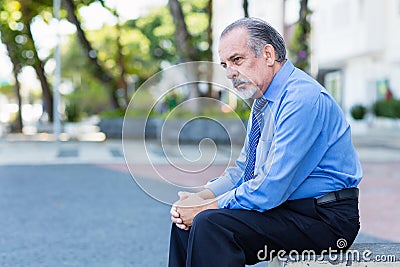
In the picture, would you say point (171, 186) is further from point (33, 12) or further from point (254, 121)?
point (33, 12)

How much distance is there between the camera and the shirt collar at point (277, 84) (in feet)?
10.0

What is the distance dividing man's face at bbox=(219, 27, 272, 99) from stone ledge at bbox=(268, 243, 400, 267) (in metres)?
0.65

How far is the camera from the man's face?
2982 mm

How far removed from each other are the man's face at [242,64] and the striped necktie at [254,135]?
97mm

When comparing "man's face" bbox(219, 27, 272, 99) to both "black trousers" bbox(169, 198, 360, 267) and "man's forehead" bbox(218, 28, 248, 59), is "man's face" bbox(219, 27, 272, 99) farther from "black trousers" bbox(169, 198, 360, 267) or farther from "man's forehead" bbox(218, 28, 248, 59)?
"black trousers" bbox(169, 198, 360, 267)

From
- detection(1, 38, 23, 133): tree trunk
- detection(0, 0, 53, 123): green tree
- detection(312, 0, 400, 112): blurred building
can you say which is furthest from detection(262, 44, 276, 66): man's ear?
detection(312, 0, 400, 112): blurred building

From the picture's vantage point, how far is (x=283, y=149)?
9.42 feet

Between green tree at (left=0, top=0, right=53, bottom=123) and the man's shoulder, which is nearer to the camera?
the man's shoulder

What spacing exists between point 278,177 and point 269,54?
49 cm

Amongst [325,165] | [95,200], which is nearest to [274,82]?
[325,165]

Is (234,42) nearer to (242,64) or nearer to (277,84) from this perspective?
(242,64)

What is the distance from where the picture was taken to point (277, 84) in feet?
10.0

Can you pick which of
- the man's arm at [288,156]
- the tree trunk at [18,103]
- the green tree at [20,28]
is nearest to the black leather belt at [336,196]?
the man's arm at [288,156]

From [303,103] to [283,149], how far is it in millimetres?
194
